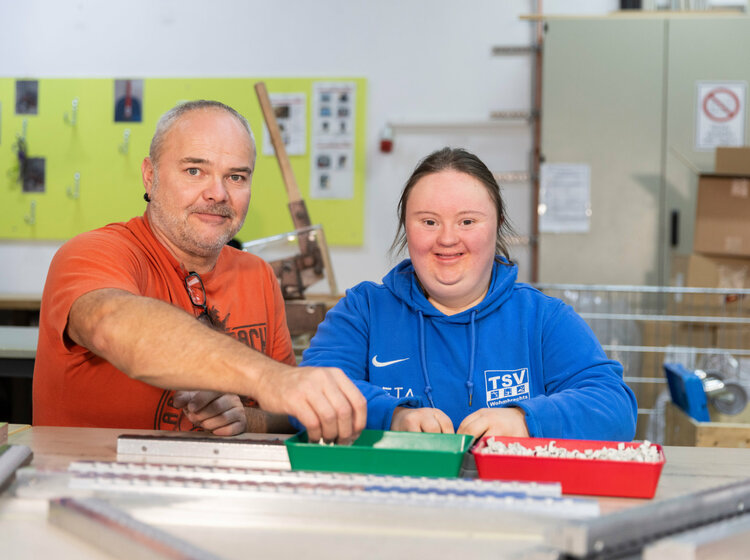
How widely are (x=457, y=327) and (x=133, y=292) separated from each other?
612 mm

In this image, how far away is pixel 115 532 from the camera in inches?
28.4

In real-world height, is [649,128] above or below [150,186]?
above

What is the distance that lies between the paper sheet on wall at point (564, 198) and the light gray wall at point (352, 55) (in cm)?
28

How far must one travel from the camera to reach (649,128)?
402 centimetres

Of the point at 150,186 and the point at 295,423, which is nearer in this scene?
the point at 295,423

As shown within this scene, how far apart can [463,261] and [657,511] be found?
0.79 meters

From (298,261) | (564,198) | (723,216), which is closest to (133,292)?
(298,261)

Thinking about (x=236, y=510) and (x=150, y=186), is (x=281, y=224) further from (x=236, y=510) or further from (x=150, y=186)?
(x=236, y=510)

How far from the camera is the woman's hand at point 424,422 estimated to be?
3.89 feet

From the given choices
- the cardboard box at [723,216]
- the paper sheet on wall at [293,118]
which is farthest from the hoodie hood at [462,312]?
the paper sheet on wall at [293,118]

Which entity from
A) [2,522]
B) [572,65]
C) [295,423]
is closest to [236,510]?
[2,522]

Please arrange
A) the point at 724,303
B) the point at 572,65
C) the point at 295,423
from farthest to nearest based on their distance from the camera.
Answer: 1. the point at 572,65
2. the point at 724,303
3. the point at 295,423

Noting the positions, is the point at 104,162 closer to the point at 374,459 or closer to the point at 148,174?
the point at 148,174

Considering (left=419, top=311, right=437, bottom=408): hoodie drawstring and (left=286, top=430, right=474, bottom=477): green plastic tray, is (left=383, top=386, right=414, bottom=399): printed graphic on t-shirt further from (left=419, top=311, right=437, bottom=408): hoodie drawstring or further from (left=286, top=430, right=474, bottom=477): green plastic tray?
(left=286, top=430, right=474, bottom=477): green plastic tray
